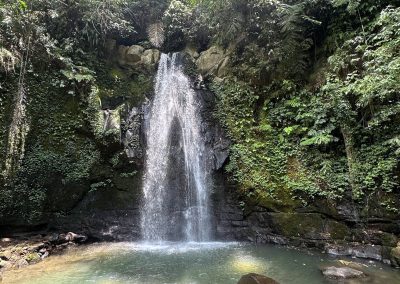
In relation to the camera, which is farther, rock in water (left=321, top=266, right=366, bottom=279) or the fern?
the fern

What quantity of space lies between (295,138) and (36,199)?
851 centimetres

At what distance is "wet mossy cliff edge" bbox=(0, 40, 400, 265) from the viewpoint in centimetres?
847

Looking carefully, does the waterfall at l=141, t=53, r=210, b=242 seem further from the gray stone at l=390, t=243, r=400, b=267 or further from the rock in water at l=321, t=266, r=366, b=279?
the gray stone at l=390, t=243, r=400, b=267

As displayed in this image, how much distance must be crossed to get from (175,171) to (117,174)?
77.9 inches

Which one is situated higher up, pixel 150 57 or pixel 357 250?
pixel 150 57

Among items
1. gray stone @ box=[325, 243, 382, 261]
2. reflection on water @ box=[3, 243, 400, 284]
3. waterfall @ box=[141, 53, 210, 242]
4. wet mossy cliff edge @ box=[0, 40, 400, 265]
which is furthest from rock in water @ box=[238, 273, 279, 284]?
waterfall @ box=[141, 53, 210, 242]

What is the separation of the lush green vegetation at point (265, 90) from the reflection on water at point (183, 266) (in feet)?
5.98

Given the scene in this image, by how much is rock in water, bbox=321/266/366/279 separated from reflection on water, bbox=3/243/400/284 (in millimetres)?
168

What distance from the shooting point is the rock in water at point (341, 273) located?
595cm

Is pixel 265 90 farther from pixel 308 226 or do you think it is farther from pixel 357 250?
pixel 357 250

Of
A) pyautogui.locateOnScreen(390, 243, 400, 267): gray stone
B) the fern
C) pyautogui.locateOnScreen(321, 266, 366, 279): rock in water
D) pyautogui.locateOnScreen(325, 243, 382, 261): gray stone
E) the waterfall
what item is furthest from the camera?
the fern

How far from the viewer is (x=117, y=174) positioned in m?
10.2

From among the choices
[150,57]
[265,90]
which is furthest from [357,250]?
[150,57]

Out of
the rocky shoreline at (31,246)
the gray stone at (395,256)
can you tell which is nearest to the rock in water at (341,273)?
the gray stone at (395,256)
